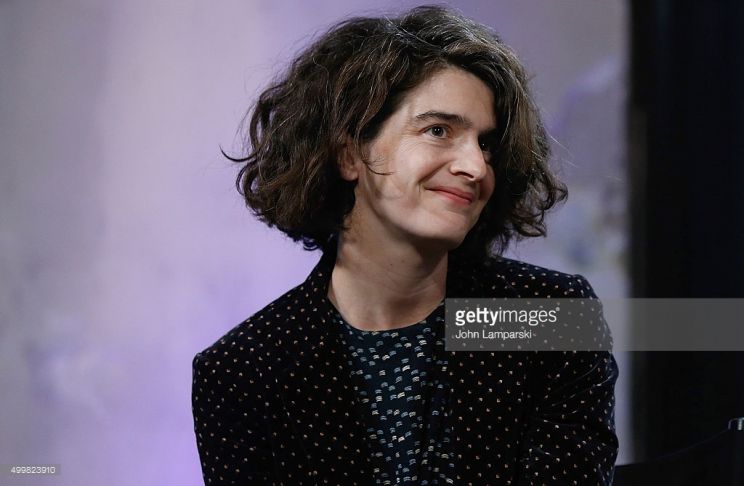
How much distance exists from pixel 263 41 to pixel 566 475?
3.94 ft

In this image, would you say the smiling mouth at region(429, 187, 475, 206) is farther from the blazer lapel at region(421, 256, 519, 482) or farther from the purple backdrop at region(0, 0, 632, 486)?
the purple backdrop at region(0, 0, 632, 486)

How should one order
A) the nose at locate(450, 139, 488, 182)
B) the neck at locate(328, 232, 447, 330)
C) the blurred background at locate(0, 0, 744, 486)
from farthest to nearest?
1. the blurred background at locate(0, 0, 744, 486)
2. the neck at locate(328, 232, 447, 330)
3. the nose at locate(450, 139, 488, 182)

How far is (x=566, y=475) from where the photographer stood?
1377mm

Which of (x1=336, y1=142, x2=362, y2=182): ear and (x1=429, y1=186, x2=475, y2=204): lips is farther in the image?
(x1=336, y1=142, x2=362, y2=182): ear

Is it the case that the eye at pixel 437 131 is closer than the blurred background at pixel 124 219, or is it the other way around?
the eye at pixel 437 131

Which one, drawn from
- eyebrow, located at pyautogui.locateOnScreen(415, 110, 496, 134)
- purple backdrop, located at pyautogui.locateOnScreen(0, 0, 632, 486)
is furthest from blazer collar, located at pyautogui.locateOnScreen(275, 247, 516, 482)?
purple backdrop, located at pyautogui.locateOnScreen(0, 0, 632, 486)

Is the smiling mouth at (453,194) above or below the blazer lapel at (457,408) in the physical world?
above

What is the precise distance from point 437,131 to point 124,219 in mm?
931

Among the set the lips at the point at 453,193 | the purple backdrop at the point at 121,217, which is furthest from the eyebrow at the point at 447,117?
the purple backdrop at the point at 121,217

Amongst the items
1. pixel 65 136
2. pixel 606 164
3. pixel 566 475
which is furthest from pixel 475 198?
pixel 65 136

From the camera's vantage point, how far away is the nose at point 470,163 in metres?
1.36

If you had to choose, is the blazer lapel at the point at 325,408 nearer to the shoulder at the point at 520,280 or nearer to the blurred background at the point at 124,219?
the shoulder at the point at 520,280

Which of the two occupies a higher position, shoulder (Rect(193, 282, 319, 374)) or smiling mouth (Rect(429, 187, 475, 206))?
smiling mouth (Rect(429, 187, 475, 206))

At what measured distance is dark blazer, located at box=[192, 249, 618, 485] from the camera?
1415mm
